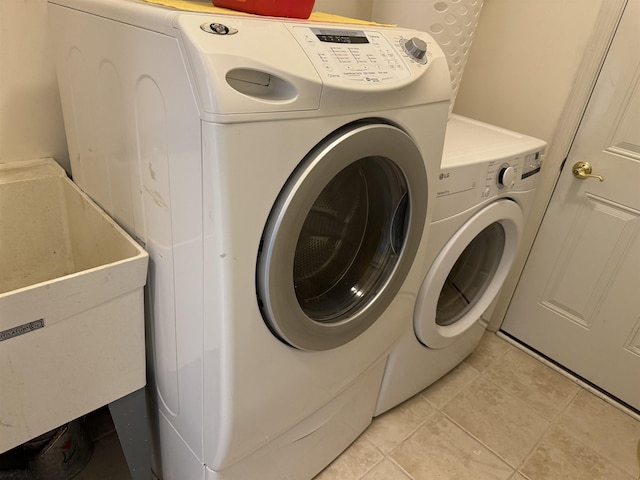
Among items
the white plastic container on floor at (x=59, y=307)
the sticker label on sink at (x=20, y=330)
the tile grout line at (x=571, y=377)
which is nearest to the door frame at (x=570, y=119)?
the tile grout line at (x=571, y=377)

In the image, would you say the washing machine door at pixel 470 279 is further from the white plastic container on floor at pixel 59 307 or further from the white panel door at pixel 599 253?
the white plastic container on floor at pixel 59 307

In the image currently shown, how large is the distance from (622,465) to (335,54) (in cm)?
158

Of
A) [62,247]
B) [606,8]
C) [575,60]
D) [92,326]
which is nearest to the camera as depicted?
[92,326]

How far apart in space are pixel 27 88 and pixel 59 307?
594mm

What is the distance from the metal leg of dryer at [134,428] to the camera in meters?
1.01

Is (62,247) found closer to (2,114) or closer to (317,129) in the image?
(2,114)

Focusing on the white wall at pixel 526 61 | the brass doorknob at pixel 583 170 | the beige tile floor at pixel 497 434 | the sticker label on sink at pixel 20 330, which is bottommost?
the beige tile floor at pixel 497 434

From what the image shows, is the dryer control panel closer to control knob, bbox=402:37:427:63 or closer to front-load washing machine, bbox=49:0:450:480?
front-load washing machine, bbox=49:0:450:480

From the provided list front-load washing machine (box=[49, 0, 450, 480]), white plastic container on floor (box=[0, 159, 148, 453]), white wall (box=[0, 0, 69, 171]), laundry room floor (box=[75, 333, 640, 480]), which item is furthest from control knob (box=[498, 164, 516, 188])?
white wall (box=[0, 0, 69, 171])

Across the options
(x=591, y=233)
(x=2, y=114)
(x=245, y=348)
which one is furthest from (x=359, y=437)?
(x=2, y=114)

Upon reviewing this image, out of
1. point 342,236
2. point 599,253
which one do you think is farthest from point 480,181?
point 599,253

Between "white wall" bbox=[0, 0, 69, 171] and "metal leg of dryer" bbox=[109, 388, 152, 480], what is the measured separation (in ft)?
2.08

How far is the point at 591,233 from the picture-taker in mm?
1659

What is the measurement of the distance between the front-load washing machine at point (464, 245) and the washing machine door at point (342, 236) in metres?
0.15
